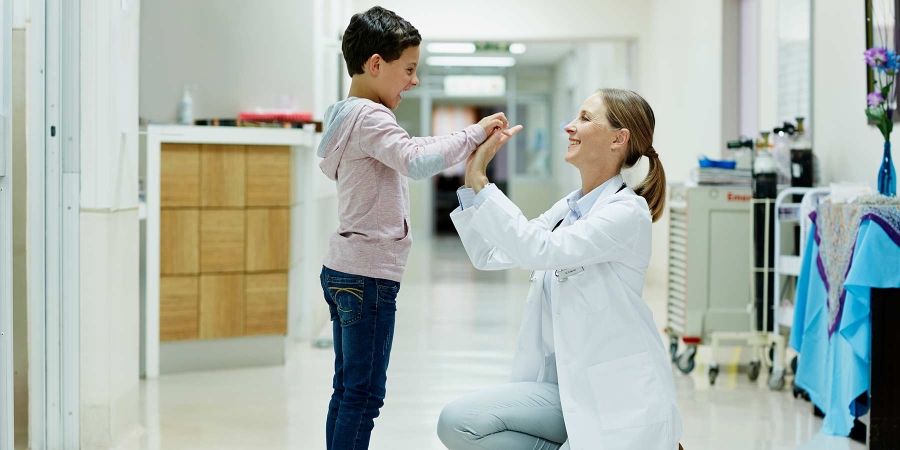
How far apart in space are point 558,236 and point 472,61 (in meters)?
12.8

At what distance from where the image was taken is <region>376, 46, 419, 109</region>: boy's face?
6.52 feet

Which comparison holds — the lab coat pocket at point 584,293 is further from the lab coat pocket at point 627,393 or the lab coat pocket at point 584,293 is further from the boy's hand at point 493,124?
the boy's hand at point 493,124

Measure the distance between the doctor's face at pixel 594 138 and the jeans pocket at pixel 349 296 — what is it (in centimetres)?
53

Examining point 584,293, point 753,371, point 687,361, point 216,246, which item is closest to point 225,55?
point 216,246

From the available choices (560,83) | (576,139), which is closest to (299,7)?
(576,139)

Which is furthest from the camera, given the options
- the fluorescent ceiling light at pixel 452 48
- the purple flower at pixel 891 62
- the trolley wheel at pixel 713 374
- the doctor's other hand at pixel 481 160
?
the fluorescent ceiling light at pixel 452 48

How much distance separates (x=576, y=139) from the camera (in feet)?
6.50

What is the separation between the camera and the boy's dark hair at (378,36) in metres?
1.95

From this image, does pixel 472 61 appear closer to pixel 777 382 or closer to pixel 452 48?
pixel 452 48

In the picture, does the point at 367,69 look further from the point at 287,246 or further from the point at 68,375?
the point at 287,246

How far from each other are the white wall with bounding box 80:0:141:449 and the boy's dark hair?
4.08 ft

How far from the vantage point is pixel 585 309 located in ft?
5.95

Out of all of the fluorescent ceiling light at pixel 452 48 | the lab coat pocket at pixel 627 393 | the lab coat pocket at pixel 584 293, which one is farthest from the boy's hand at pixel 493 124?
the fluorescent ceiling light at pixel 452 48

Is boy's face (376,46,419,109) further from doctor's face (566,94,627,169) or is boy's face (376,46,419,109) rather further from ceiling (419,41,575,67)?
ceiling (419,41,575,67)
